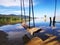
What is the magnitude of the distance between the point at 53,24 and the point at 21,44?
20.6 metres

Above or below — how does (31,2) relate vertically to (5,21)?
above

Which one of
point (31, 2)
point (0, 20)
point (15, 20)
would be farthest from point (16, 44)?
point (15, 20)

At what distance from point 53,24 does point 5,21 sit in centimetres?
1857

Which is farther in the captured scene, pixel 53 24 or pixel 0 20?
pixel 0 20

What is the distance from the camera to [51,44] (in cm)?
1095

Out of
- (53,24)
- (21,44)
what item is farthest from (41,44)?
→ (53,24)

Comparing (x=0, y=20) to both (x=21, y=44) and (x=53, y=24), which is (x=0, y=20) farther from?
(x=21, y=44)

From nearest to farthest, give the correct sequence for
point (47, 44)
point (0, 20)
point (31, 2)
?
1. point (47, 44)
2. point (31, 2)
3. point (0, 20)

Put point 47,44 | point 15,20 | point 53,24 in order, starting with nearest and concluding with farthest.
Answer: point 47,44, point 53,24, point 15,20

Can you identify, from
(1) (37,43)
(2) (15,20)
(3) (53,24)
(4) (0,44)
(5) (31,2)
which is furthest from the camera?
(2) (15,20)

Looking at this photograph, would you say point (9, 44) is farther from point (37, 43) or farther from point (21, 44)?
point (37, 43)

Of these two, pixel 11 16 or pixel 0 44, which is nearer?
pixel 0 44

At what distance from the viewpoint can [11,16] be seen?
55.4 meters

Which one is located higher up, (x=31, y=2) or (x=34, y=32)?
(x=31, y=2)
